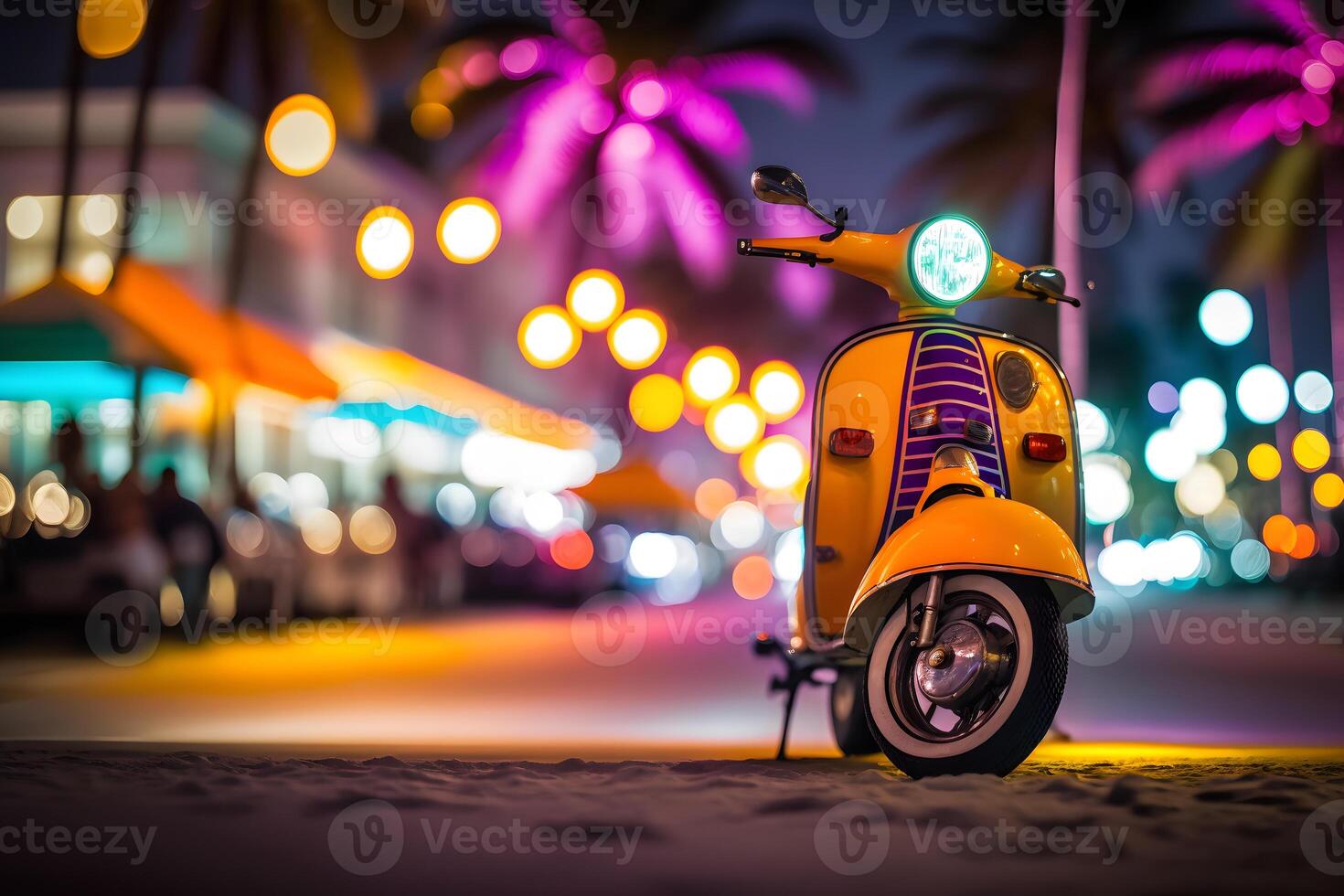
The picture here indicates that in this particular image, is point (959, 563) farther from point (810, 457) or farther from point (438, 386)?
point (438, 386)

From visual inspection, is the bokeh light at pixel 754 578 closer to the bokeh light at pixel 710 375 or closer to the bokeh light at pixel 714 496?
the bokeh light at pixel 710 375

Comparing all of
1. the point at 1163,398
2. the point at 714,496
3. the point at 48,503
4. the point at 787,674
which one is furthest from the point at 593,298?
the point at 1163,398

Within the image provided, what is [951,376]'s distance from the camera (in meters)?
4.89

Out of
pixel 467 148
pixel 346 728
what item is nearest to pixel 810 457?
pixel 346 728

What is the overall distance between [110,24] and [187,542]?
16.7 ft

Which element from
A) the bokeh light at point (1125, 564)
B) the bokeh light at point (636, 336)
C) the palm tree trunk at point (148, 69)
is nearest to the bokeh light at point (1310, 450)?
the bokeh light at point (1125, 564)

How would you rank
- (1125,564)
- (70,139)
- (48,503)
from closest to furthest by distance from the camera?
(70,139) < (48,503) < (1125,564)

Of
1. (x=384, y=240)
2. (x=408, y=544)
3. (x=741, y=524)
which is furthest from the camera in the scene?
(x=741, y=524)

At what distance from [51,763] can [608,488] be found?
709 inches

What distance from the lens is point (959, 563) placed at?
4.16 meters

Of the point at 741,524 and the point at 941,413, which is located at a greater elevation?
the point at 741,524
